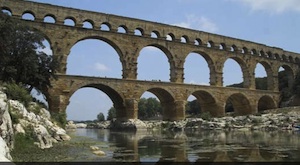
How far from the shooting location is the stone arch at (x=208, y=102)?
1747 inches

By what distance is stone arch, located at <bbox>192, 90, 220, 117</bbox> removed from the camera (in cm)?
4438

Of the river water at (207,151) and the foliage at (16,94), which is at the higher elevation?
the foliage at (16,94)

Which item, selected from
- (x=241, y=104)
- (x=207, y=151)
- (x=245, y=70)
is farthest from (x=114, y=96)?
(x=207, y=151)

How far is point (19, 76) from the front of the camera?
24906 mm

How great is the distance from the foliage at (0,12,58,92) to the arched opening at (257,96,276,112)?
3618 centimetres

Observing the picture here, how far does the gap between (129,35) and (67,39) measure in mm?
7543

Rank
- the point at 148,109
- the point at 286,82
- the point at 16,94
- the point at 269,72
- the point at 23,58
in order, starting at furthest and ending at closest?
the point at 148,109, the point at 286,82, the point at 269,72, the point at 23,58, the point at 16,94

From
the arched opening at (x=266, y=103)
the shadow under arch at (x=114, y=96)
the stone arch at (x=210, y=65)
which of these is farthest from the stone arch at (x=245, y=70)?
the shadow under arch at (x=114, y=96)

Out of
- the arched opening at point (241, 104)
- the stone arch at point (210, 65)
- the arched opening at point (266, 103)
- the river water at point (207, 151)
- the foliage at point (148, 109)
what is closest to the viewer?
the river water at point (207, 151)

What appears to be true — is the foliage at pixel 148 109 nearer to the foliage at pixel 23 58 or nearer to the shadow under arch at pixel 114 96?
the shadow under arch at pixel 114 96

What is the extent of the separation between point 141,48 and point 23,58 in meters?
17.4

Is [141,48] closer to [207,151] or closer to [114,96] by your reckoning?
[114,96]

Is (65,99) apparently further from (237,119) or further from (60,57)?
(237,119)

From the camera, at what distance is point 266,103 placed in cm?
5297
